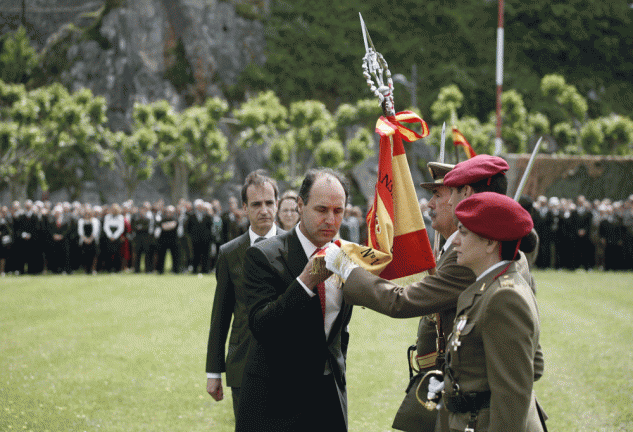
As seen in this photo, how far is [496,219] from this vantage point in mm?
2766

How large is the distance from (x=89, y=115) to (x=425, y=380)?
3388 cm

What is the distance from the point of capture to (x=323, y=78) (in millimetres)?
45094

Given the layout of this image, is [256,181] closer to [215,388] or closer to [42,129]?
[215,388]

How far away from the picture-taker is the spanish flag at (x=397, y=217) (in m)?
3.51

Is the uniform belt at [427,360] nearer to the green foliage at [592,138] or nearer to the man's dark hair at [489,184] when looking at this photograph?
the man's dark hair at [489,184]

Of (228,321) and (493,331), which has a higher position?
(493,331)

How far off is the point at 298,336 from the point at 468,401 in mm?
835

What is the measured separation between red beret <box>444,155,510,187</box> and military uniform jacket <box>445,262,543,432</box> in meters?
0.55

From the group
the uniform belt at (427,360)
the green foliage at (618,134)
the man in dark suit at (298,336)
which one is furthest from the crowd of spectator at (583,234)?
the man in dark suit at (298,336)

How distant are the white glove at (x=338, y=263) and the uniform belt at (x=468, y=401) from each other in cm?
72

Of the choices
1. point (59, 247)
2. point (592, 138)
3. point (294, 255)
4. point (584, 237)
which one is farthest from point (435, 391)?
point (592, 138)

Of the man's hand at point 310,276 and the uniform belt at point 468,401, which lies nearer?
the uniform belt at point 468,401

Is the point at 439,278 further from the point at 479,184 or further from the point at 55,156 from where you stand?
the point at 55,156

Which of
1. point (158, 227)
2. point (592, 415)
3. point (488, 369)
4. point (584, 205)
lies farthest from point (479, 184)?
Answer: point (584, 205)
